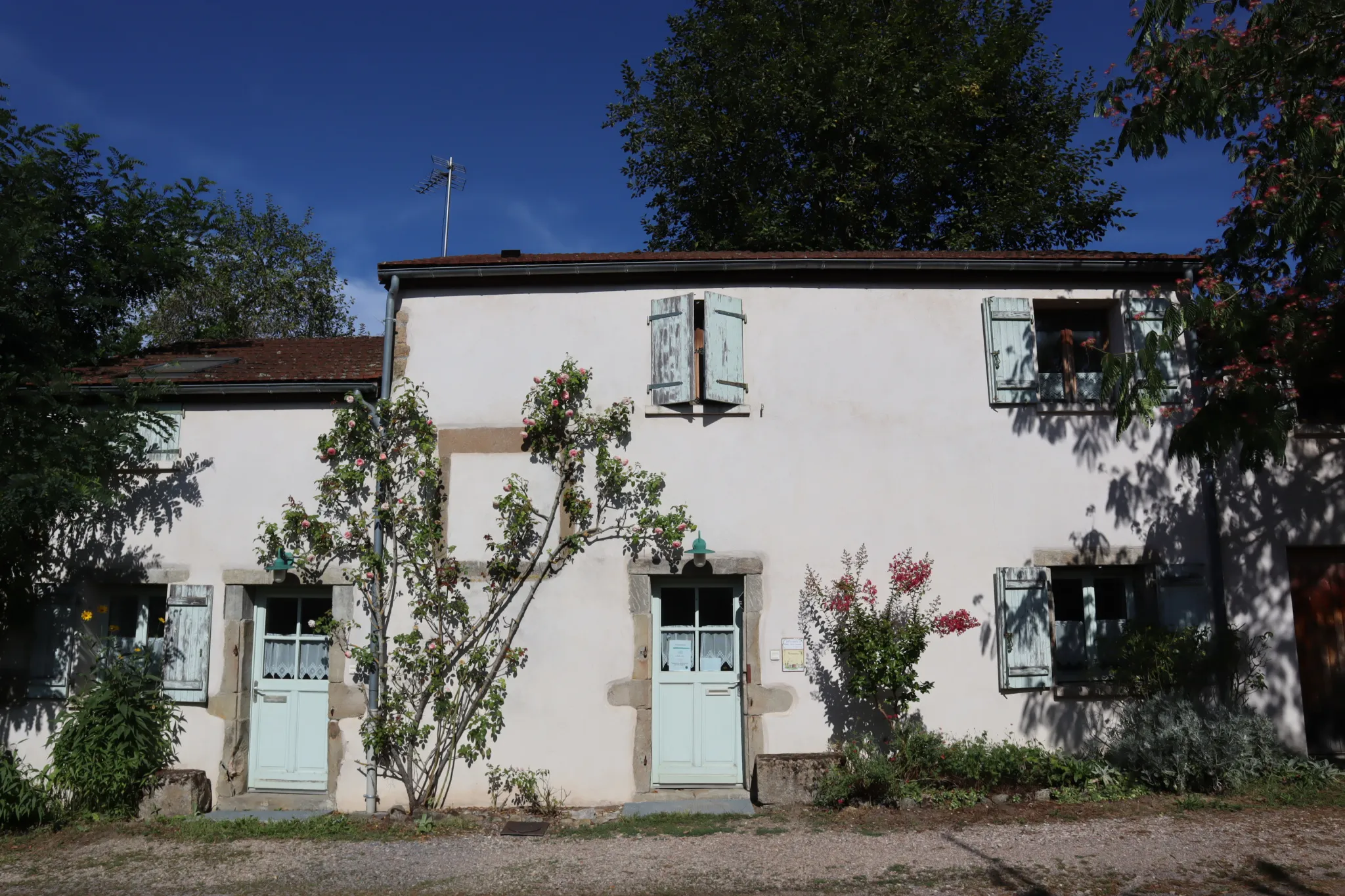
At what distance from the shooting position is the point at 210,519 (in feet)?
25.8

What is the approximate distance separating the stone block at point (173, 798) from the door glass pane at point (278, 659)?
103 centimetres

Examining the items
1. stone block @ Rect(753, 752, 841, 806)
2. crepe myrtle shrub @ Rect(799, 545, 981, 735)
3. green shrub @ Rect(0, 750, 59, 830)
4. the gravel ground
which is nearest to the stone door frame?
stone block @ Rect(753, 752, 841, 806)

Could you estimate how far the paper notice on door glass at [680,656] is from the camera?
7777 millimetres

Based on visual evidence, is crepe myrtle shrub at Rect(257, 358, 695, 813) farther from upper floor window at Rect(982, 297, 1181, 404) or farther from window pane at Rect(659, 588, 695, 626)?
upper floor window at Rect(982, 297, 1181, 404)

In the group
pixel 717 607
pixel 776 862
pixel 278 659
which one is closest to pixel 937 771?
pixel 776 862

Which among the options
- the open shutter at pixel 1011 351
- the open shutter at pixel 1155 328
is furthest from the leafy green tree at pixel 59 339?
the open shutter at pixel 1155 328

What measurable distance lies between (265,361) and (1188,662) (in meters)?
8.98

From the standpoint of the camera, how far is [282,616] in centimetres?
801

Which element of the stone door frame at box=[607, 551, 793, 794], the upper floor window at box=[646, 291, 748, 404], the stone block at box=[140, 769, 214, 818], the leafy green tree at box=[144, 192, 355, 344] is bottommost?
the stone block at box=[140, 769, 214, 818]

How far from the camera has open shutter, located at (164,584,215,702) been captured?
761cm

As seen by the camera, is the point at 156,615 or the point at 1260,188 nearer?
the point at 1260,188

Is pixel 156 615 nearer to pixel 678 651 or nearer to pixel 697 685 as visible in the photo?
pixel 678 651

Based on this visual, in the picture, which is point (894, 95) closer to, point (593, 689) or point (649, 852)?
point (593, 689)

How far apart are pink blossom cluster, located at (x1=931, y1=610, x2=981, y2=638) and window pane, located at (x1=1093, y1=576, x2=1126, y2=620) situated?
1.41m
